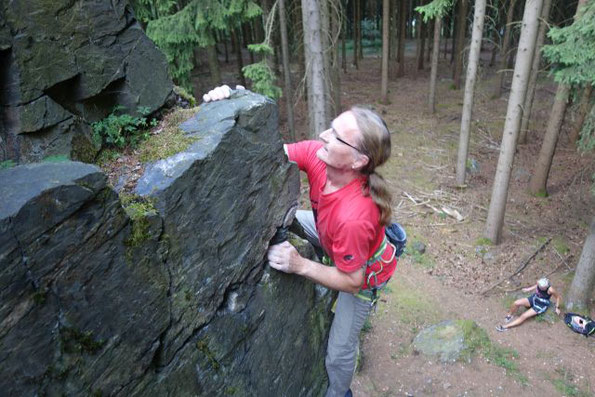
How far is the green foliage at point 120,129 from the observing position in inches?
133

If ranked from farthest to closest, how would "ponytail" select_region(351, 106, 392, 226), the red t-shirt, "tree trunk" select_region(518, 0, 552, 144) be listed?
1. "tree trunk" select_region(518, 0, 552, 144)
2. "ponytail" select_region(351, 106, 392, 226)
3. the red t-shirt

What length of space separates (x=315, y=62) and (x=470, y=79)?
19.7 ft

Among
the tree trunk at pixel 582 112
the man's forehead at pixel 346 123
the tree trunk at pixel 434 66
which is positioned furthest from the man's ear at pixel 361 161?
the tree trunk at pixel 434 66

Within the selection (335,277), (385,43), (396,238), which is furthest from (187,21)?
(385,43)

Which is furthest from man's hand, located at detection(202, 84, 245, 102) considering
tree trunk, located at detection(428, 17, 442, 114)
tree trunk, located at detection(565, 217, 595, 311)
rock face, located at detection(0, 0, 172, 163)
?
tree trunk, located at detection(428, 17, 442, 114)

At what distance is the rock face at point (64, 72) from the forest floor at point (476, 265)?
6221 mm

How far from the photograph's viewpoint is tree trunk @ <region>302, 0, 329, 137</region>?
31.6ft

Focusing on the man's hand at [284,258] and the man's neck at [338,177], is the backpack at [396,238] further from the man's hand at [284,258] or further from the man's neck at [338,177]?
the man's hand at [284,258]

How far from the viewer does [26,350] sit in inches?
79.2

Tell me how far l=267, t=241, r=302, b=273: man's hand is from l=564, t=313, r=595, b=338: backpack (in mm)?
8432

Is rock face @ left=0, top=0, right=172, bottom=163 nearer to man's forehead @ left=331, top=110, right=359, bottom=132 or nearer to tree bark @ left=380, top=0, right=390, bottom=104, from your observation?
man's forehead @ left=331, top=110, right=359, bottom=132

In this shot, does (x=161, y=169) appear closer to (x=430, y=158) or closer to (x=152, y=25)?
(x=152, y=25)

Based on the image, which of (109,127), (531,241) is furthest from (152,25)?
(531,241)

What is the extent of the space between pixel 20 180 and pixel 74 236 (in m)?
0.41
